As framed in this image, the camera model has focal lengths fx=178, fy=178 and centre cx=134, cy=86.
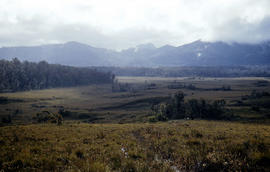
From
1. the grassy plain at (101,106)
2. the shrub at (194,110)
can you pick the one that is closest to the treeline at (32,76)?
the grassy plain at (101,106)

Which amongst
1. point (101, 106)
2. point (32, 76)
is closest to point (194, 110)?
point (101, 106)

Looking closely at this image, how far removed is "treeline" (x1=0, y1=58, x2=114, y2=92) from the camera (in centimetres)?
14985

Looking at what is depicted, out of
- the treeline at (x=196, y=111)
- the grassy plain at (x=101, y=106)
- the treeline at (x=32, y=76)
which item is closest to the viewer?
the treeline at (x=196, y=111)

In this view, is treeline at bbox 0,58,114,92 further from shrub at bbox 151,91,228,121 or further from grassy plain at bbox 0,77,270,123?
shrub at bbox 151,91,228,121

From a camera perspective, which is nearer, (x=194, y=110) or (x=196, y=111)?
(x=196, y=111)

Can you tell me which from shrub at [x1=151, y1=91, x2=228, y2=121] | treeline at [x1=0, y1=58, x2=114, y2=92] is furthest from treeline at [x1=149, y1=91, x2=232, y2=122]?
treeline at [x1=0, y1=58, x2=114, y2=92]

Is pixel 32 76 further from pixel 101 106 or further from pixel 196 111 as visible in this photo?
pixel 196 111

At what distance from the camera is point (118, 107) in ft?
297

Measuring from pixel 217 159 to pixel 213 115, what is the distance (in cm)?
4243

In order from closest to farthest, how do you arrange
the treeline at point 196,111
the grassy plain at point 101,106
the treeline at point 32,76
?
the treeline at point 196,111 → the grassy plain at point 101,106 → the treeline at point 32,76

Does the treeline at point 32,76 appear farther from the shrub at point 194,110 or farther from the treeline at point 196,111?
the treeline at point 196,111

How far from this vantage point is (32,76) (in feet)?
564

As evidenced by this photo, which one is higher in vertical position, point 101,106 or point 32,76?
point 32,76

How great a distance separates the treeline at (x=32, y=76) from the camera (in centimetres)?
14985
